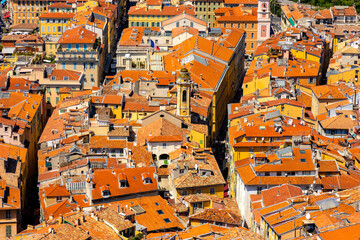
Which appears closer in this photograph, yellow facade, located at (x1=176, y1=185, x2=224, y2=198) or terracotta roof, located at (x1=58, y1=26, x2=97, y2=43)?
yellow facade, located at (x1=176, y1=185, x2=224, y2=198)

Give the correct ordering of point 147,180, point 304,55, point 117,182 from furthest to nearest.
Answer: point 304,55 < point 147,180 < point 117,182

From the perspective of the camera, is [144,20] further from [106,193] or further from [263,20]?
[106,193]

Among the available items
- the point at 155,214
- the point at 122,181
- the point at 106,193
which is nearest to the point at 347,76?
the point at 122,181

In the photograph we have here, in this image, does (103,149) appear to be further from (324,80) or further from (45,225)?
(324,80)

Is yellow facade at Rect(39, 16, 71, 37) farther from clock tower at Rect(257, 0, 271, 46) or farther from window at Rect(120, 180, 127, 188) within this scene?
window at Rect(120, 180, 127, 188)

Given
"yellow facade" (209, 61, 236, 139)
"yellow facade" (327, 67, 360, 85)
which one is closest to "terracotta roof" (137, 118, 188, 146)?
"yellow facade" (209, 61, 236, 139)

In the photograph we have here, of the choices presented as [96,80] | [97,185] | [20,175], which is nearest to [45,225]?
[97,185]

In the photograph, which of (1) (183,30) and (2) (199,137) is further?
(1) (183,30)
